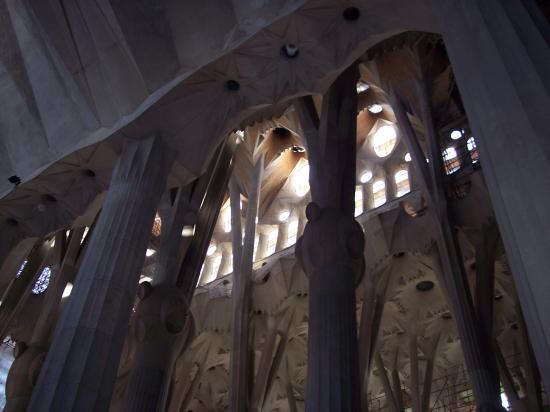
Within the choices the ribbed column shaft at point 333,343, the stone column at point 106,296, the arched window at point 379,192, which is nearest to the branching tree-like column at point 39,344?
the stone column at point 106,296

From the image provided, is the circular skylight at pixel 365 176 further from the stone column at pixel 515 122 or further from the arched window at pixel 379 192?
the stone column at pixel 515 122

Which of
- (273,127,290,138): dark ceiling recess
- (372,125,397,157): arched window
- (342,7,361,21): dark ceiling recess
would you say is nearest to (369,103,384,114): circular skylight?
(372,125,397,157): arched window

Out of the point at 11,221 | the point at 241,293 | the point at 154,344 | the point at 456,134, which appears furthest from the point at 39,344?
the point at 456,134

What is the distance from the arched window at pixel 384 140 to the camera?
1908 cm

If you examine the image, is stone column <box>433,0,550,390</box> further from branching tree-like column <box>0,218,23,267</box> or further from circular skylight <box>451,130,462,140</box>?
circular skylight <box>451,130,462,140</box>

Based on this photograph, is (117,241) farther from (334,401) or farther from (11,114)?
(11,114)

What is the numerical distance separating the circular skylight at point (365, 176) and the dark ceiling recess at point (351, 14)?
469 inches

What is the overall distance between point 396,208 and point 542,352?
1188 centimetres

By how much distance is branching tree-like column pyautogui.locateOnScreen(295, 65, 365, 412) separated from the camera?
680cm

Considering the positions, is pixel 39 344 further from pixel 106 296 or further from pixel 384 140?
pixel 384 140

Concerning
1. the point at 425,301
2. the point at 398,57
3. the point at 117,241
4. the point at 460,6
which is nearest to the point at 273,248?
the point at 425,301

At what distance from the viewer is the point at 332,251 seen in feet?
26.3

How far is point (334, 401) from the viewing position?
21.4 feet

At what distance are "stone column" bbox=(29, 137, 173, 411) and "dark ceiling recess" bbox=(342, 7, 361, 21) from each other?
3.14 m
